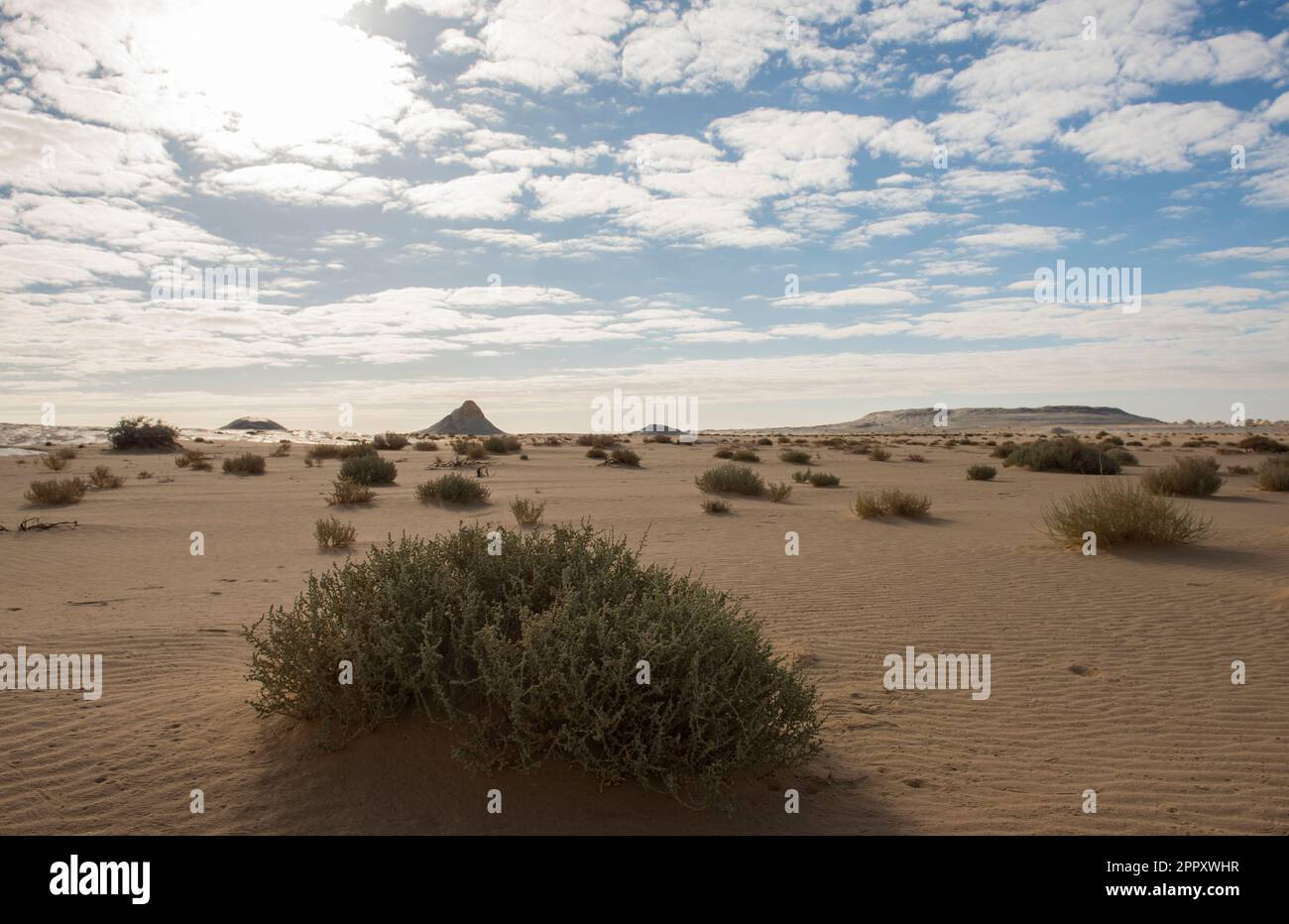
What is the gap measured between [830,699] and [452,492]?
11803mm

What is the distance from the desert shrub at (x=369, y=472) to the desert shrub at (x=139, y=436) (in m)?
19.8

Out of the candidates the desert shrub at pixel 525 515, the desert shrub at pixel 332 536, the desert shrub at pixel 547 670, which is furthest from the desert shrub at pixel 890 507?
the desert shrub at pixel 547 670

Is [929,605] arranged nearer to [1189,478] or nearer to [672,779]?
[672,779]

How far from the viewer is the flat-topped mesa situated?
3270 inches

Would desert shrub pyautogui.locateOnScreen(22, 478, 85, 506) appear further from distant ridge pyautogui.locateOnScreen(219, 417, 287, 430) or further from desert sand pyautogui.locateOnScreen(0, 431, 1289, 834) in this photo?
distant ridge pyautogui.locateOnScreen(219, 417, 287, 430)

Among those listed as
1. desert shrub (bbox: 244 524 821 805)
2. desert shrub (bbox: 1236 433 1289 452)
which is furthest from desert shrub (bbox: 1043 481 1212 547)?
desert shrub (bbox: 1236 433 1289 452)

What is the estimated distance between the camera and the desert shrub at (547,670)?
11.9 ft

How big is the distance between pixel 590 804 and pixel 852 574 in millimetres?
6826

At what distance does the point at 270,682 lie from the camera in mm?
4258

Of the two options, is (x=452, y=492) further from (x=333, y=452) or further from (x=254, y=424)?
(x=254, y=424)

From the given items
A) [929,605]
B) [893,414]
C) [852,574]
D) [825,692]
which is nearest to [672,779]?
[825,692]

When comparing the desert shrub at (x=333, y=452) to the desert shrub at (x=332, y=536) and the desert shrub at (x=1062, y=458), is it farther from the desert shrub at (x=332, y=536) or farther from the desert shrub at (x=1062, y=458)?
the desert shrub at (x=1062, y=458)

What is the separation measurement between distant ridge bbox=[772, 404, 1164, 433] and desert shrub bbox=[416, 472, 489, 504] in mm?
106056

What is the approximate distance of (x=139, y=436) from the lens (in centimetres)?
3472
